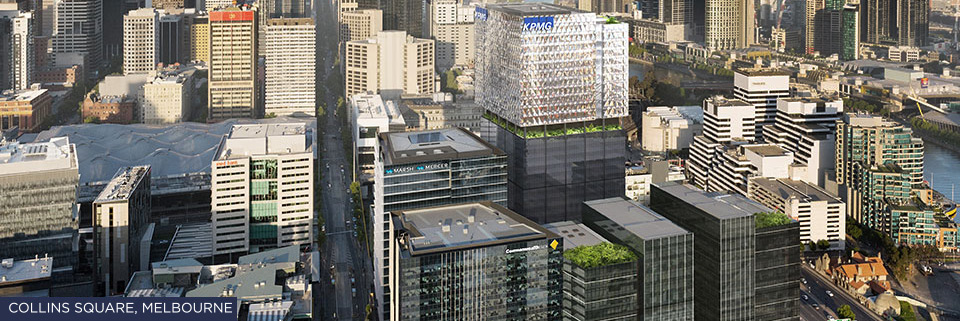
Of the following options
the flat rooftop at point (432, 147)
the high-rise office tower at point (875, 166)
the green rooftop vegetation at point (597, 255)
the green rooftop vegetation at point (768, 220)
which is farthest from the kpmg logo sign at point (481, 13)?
the high-rise office tower at point (875, 166)

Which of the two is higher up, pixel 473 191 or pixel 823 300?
pixel 473 191

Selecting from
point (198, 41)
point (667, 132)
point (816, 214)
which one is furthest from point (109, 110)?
point (816, 214)

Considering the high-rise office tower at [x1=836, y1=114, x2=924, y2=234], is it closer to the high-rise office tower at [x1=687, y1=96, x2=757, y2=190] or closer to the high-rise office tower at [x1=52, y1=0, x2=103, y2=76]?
the high-rise office tower at [x1=687, y1=96, x2=757, y2=190]

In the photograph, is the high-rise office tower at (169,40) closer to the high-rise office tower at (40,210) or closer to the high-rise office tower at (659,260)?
the high-rise office tower at (40,210)

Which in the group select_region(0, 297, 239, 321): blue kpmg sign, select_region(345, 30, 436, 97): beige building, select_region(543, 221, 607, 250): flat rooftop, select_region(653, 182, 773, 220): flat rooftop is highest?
select_region(345, 30, 436, 97): beige building

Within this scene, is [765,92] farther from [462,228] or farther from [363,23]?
[363,23]

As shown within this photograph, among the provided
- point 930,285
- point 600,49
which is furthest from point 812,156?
point 600,49

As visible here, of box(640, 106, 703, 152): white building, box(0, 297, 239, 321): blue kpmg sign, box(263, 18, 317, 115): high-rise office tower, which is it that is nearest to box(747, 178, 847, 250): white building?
box(640, 106, 703, 152): white building
